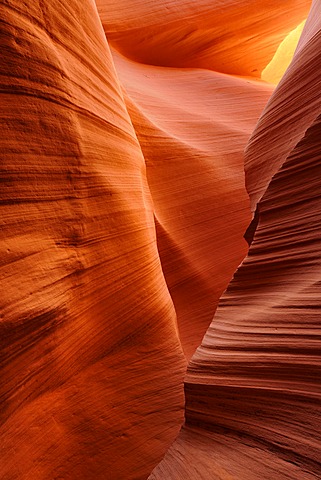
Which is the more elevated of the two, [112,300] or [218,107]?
[218,107]

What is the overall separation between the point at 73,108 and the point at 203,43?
4.92m

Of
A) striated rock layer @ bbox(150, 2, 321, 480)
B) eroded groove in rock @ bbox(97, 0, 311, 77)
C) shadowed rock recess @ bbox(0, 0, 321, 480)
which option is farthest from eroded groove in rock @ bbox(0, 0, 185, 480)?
eroded groove in rock @ bbox(97, 0, 311, 77)

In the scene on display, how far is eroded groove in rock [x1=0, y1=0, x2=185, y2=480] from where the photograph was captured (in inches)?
86.2

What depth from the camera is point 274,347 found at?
1.92m

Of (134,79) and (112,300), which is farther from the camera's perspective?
(134,79)

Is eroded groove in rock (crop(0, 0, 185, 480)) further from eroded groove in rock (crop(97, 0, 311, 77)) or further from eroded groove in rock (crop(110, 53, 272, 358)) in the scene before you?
eroded groove in rock (crop(97, 0, 311, 77))

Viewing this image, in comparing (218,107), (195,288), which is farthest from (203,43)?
(195,288)

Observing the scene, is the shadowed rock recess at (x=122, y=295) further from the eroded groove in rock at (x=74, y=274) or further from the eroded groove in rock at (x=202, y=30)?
the eroded groove in rock at (x=202, y=30)

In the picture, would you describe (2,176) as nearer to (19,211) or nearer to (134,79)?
(19,211)

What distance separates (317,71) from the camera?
2.54 meters

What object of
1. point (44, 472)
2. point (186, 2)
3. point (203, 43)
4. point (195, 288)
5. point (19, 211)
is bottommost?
point (44, 472)

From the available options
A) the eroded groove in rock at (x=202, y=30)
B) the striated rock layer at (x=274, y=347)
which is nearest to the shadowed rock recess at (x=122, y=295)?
the striated rock layer at (x=274, y=347)

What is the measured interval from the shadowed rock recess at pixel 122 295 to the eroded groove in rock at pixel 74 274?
11 millimetres

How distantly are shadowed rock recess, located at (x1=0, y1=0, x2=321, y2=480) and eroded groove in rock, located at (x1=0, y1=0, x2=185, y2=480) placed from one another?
0.01m
